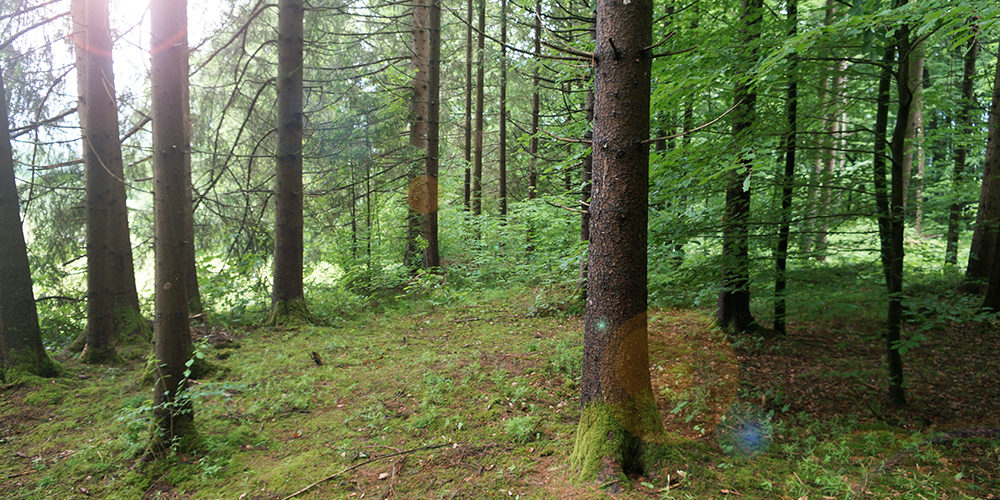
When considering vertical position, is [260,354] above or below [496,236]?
below

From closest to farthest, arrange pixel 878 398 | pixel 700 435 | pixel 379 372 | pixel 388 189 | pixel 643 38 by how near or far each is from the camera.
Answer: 1. pixel 643 38
2. pixel 700 435
3. pixel 878 398
4. pixel 379 372
5. pixel 388 189

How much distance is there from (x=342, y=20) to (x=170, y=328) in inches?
399

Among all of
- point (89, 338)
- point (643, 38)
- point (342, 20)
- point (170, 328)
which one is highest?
point (342, 20)

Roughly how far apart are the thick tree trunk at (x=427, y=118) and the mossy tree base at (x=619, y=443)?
7.87 m

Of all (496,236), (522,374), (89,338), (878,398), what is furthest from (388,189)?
(878,398)

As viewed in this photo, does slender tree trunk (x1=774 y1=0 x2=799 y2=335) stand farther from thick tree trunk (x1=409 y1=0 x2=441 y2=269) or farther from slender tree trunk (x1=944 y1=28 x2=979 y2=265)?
thick tree trunk (x1=409 y1=0 x2=441 y2=269)

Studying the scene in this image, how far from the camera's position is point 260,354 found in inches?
265

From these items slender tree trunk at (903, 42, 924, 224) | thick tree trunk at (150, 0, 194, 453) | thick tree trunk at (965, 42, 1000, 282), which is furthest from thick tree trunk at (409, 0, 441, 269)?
thick tree trunk at (965, 42, 1000, 282)

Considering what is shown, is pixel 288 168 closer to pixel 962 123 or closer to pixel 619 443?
pixel 619 443

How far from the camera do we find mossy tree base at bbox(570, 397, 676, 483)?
10.3 ft

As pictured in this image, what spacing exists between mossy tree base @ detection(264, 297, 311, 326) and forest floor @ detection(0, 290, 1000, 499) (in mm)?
1041

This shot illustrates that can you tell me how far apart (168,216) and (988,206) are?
36.9ft

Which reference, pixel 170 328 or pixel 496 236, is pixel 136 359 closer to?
pixel 170 328

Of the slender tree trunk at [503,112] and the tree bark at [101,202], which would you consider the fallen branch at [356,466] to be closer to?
the tree bark at [101,202]
